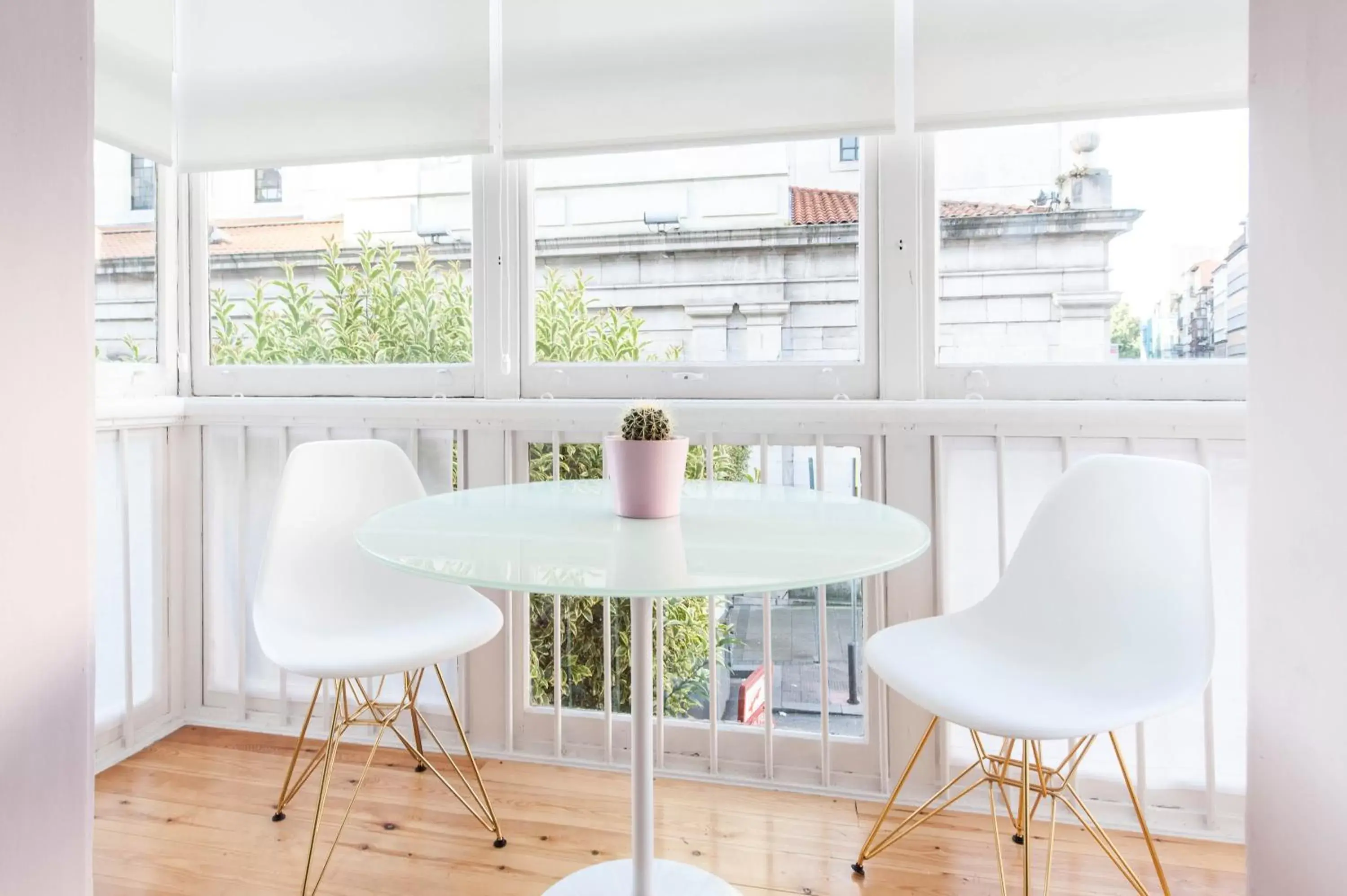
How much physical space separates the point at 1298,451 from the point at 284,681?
2.54 m

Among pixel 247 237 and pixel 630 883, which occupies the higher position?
pixel 247 237

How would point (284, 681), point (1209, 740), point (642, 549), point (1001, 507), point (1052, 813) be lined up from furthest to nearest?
point (284, 681) → point (1001, 507) → point (1209, 740) → point (1052, 813) → point (642, 549)

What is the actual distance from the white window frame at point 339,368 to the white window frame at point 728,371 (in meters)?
0.11

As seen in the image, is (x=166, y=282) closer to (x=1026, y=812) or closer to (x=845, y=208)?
(x=845, y=208)

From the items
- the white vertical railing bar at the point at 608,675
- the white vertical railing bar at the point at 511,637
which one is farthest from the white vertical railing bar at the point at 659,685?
the white vertical railing bar at the point at 511,637

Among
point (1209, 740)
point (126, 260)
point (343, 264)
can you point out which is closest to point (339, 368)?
point (343, 264)

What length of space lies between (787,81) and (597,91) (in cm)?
50

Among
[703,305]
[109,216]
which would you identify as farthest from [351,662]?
[109,216]

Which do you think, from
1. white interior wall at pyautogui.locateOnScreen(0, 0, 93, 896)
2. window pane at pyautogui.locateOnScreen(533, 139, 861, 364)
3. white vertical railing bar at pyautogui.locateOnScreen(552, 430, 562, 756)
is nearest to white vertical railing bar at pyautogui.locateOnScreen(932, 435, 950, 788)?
window pane at pyautogui.locateOnScreen(533, 139, 861, 364)

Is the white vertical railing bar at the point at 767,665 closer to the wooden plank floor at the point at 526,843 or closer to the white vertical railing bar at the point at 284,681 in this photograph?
the wooden plank floor at the point at 526,843

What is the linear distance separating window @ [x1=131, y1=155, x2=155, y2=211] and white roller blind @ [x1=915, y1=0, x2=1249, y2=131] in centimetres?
232

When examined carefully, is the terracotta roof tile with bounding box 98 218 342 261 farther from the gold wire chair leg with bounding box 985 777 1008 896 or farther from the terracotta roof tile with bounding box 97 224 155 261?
the gold wire chair leg with bounding box 985 777 1008 896

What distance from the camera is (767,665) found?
2008 mm

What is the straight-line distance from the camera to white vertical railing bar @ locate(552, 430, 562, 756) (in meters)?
2.06
